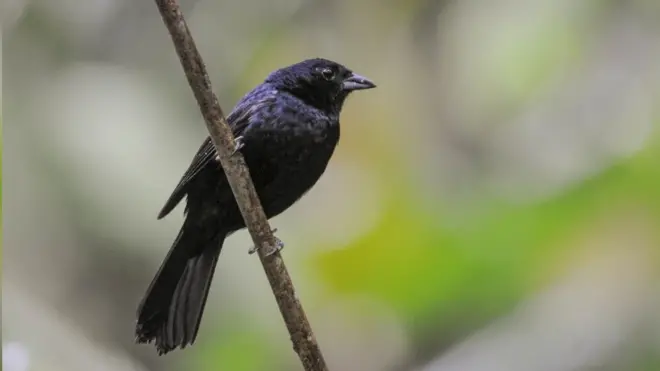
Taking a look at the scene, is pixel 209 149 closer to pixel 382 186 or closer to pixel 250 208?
pixel 250 208

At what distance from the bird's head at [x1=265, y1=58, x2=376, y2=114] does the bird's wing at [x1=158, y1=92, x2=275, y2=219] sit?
70mm

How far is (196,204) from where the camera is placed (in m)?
1.58

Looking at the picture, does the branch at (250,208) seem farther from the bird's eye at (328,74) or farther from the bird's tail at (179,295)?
the bird's eye at (328,74)

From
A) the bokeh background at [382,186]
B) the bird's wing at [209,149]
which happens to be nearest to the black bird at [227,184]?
the bird's wing at [209,149]

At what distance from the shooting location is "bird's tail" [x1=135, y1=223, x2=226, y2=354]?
4.99 ft

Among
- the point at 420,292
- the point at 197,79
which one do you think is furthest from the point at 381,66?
the point at 197,79

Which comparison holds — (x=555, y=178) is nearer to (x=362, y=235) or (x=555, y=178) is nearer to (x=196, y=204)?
(x=362, y=235)

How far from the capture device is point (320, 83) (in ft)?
5.48

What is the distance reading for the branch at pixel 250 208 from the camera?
109 cm

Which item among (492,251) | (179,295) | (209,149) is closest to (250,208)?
(209,149)

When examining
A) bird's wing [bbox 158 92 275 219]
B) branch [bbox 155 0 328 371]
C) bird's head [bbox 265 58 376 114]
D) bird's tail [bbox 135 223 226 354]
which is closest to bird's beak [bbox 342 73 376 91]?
bird's head [bbox 265 58 376 114]

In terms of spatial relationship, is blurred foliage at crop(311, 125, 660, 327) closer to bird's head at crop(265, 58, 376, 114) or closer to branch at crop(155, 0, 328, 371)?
bird's head at crop(265, 58, 376, 114)

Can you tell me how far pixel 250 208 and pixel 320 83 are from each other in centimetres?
55

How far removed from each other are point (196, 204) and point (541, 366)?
2.85 feet
